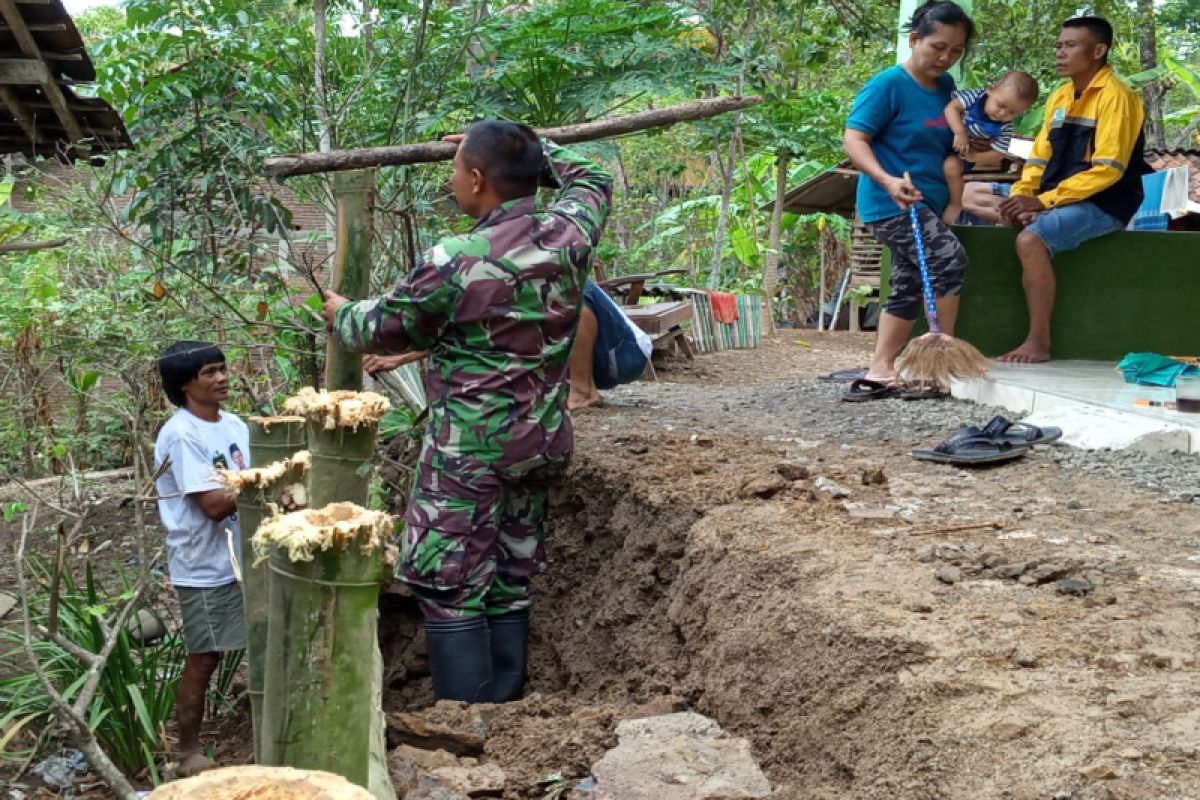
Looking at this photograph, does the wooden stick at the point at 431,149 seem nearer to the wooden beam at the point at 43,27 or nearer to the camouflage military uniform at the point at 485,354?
the camouflage military uniform at the point at 485,354

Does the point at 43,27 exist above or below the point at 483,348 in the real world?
above

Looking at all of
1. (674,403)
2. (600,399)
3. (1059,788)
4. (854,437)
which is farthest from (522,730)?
(674,403)

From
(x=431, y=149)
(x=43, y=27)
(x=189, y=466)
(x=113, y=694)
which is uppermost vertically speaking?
(x=43, y=27)

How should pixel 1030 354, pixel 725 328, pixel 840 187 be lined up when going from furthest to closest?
pixel 840 187
pixel 725 328
pixel 1030 354

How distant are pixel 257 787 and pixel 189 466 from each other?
2.49 metres

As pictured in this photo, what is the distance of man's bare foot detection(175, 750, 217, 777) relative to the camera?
404 centimetres

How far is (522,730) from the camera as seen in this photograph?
341cm

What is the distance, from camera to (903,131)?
6.42m

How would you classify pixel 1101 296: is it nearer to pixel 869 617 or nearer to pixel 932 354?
pixel 932 354

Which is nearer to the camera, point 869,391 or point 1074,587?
point 1074,587

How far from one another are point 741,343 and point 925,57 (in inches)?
316

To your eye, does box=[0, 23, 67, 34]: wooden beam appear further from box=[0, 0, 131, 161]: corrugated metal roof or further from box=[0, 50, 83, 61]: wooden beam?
box=[0, 50, 83, 61]: wooden beam

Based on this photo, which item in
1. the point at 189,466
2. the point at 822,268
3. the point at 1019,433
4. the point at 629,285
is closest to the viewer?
the point at 189,466

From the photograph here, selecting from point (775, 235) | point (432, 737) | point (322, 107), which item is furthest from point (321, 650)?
point (775, 235)
